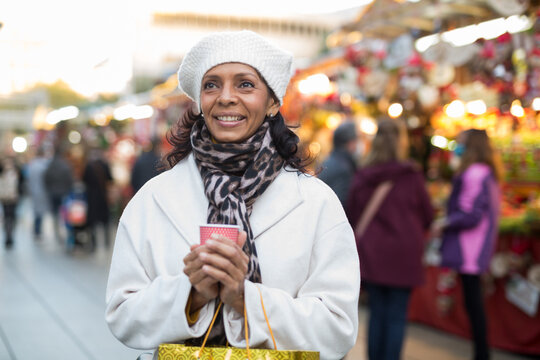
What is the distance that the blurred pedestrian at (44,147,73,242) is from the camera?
36.1ft

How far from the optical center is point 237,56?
172 centimetres

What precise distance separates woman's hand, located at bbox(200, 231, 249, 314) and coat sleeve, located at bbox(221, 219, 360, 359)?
0.04m

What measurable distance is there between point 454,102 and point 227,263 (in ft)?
23.8

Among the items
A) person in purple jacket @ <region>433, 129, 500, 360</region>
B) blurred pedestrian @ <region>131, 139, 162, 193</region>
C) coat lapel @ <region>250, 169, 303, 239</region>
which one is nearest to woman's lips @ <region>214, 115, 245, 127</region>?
coat lapel @ <region>250, 169, 303, 239</region>

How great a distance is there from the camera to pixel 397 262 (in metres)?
3.99

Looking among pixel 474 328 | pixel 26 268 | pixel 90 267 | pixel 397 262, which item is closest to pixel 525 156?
pixel 474 328

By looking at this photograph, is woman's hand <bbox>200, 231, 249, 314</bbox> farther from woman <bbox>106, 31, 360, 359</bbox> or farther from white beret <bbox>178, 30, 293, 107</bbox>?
white beret <bbox>178, 30, 293, 107</bbox>

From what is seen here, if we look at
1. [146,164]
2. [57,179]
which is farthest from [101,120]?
[146,164]

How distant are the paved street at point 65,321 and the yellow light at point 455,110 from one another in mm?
3254

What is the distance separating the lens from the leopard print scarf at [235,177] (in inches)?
66.9

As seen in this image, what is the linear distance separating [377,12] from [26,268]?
623 cm

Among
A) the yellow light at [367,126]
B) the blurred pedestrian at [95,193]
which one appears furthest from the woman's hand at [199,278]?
the blurred pedestrian at [95,193]

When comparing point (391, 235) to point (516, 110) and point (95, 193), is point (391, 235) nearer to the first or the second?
point (516, 110)

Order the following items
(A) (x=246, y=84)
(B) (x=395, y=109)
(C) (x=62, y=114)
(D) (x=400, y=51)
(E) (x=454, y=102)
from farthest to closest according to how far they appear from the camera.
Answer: (C) (x=62, y=114) → (E) (x=454, y=102) → (B) (x=395, y=109) → (D) (x=400, y=51) → (A) (x=246, y=84)
